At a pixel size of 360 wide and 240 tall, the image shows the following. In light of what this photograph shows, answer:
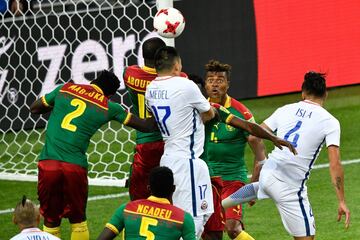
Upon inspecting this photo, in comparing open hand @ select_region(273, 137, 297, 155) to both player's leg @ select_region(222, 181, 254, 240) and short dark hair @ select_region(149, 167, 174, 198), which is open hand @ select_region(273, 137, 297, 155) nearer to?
short dark hair @ select_region(149, 167, 174, 198)

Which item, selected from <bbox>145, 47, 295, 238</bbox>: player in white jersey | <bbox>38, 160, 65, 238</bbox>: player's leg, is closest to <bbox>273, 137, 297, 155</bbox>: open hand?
<bbox>145, 47, 295, 238</bbox>: player in white jersey

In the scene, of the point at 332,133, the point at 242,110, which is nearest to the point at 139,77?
the point at 242,110

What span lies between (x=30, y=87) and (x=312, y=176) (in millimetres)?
4027

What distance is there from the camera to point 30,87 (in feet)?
56.9

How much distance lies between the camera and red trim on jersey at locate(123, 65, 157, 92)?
11820 millimetres

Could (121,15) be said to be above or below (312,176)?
above

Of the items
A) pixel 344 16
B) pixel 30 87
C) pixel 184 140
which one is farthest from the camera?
pixel 344 16

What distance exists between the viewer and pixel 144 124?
36.9 ft

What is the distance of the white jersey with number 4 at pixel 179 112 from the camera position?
10820mm

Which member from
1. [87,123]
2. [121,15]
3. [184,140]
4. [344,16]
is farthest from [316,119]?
[344,16]

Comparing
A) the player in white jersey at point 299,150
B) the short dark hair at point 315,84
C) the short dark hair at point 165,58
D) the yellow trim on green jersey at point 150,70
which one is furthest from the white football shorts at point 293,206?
the yellow trim on green jersey at point 150,70

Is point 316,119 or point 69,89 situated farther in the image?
point 69,89

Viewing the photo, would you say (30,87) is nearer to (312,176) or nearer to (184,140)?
(312,176)

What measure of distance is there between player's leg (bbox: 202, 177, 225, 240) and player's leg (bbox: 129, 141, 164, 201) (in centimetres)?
62
